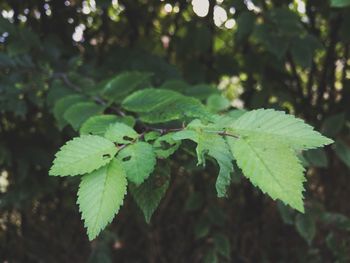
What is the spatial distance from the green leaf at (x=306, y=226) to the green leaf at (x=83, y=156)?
36.7 inches

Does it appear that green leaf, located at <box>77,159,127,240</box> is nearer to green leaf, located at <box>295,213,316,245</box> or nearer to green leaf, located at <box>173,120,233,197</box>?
green leaf, located at <box>173,120,233,197</box>

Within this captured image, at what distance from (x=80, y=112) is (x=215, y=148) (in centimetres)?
45

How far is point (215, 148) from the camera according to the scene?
0.64m

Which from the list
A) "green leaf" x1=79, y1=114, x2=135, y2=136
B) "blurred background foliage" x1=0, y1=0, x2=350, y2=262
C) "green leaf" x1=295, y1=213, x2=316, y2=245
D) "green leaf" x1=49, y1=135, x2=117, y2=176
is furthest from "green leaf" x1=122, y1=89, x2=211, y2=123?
"green leaf" x1=295, y1=213, x2=316, y2=245

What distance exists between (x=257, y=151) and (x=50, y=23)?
1.42 meters

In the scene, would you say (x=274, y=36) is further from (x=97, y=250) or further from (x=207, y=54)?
(x=97, y=250)

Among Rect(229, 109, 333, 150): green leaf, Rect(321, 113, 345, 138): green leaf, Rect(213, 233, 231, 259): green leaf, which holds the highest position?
Rect(229, 109, 333, 150): green leaf

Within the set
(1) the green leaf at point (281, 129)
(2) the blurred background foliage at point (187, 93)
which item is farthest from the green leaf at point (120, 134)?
(2) the blurred background foliage at point (187, 93)

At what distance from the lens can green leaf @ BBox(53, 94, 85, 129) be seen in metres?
1.04

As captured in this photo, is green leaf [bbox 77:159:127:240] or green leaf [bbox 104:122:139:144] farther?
green leaf [bbox 104:122:139:144]

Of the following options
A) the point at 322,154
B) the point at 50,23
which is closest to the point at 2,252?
the point at 50,23

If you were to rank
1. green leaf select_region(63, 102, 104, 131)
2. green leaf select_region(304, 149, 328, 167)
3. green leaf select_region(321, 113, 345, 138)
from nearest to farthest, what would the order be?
green leaf select_region(63, 102, 104, 131), green leaf select_region(304, 149, 328, 167), green leaf select_region(321, 113, 345, 138)

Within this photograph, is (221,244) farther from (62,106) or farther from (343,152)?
(62,106)

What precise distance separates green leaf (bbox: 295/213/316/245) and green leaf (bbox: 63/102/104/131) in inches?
31.5
